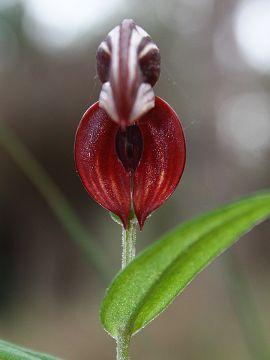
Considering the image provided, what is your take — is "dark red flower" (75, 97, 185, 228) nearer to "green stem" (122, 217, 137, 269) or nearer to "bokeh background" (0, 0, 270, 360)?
"green stem" (122, 217, 137, 269)

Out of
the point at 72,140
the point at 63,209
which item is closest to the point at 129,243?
the point at 63,209

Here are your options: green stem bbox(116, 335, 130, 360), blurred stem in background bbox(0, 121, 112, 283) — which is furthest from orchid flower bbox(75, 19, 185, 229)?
blurred stem in background bbox(0, 121, 112, 283)

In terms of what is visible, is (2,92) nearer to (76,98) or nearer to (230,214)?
(76,98)

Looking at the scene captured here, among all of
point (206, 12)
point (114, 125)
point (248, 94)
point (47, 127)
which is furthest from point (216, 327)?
point (114, 125)

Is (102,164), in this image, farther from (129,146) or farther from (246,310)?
(246,310)

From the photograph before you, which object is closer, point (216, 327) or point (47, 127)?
point (216, 327)

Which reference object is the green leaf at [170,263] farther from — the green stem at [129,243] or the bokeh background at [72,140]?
the bokeh background at [72,140]

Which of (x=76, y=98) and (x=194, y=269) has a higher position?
(x=194, y=269)
